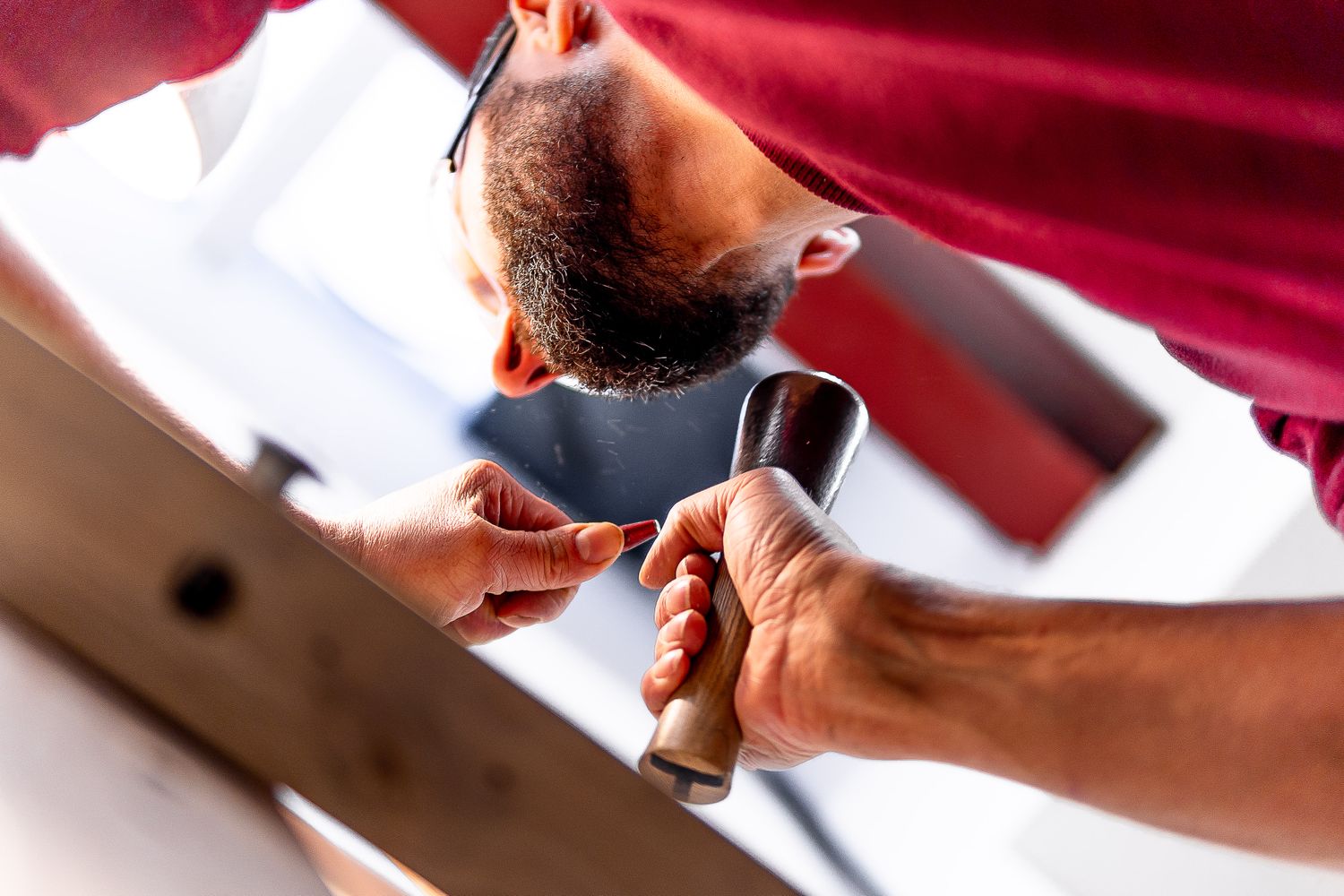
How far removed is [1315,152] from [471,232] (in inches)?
22.3

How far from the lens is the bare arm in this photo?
0.32 metres

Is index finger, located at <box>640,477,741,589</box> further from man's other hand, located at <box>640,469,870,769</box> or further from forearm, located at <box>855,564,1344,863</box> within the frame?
forearm, located at <box>855,564,1344,863</box>

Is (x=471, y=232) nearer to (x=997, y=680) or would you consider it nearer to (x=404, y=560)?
(x=404, y=560)

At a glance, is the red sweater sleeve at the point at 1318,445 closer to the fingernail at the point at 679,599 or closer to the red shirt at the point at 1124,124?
the red shirt at the point at 1124,124

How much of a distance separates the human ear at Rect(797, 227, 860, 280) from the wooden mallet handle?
13.2 inches

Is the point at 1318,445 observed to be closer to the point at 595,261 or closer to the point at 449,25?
the point at 595,261

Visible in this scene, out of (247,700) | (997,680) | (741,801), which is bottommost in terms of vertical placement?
(741,801)

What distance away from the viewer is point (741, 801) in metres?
0.46

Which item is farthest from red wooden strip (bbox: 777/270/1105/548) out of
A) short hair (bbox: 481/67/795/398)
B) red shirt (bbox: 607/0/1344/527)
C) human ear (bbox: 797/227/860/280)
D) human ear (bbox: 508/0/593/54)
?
red shirt (bbox: 607/0/1344/527)

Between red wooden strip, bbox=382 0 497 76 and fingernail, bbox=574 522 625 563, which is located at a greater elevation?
red wooden strip, bbox=382 0 497 76

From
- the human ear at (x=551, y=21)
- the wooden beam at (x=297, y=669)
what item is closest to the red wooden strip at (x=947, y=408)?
the human ear at (x=551, y=21)

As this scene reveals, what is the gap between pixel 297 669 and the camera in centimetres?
27

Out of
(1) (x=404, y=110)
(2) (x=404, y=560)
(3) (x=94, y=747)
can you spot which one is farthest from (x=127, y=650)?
(1) (x=404, y=110)

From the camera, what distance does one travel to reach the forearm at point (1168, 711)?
315 millimetres
